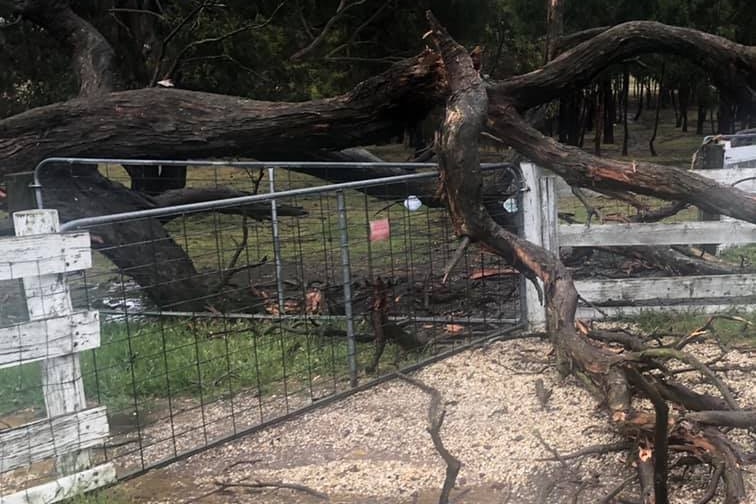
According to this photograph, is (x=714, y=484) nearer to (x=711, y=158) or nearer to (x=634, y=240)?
(x=634, y=240)

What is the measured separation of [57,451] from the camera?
11.3 feet

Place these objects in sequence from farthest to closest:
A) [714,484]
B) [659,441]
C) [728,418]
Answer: [728,418] → [714,484] → [659,441]

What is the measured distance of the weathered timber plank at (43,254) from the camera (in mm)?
3301

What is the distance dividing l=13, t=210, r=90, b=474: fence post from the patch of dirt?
0.49 meters

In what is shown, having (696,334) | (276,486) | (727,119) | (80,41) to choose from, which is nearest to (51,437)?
(276,486)

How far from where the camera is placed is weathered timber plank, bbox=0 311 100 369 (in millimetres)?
3312

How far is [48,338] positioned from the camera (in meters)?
3.42

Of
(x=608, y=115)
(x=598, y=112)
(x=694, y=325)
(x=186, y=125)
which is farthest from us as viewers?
(x=608, y=115)

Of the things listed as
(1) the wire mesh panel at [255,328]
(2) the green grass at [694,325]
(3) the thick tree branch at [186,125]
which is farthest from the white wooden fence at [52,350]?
(2) the green grass at [694,325]

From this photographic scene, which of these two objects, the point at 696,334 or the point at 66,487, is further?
the point at 696,334

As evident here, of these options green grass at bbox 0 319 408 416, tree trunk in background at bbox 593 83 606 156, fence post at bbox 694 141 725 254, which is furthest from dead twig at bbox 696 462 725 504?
tree trunk in background at bbox 593 83 606 156

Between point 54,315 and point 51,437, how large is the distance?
0.52m

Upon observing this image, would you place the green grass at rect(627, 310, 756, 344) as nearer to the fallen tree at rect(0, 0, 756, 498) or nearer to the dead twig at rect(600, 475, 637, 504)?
the fallen tree at rect(0, 0, 756, 498)

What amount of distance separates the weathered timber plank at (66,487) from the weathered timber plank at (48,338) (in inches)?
21.3
